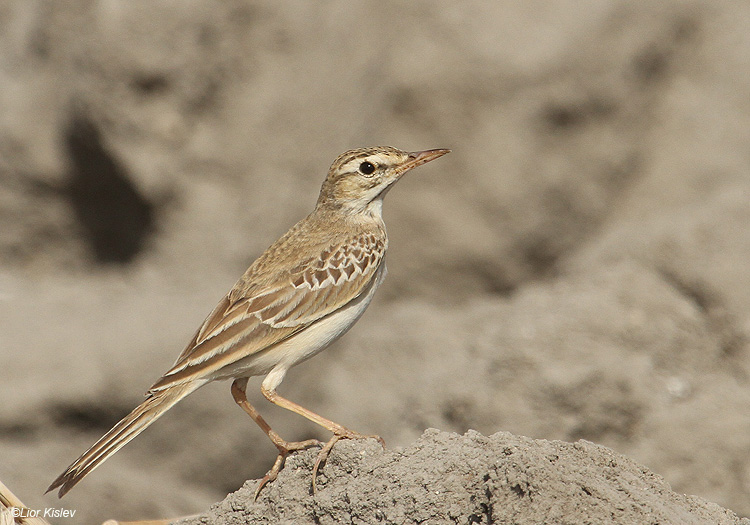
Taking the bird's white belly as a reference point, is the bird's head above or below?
above

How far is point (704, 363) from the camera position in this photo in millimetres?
7312

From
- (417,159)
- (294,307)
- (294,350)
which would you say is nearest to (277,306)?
(294,307)

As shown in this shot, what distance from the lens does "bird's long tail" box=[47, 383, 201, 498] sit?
4.87 meters

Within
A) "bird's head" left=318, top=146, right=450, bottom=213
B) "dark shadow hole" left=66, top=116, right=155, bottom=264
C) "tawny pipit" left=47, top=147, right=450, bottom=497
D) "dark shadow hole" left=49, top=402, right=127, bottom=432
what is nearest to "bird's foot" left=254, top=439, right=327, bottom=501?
"tawny pipit" left=47, top=147, right=450, bottom=497

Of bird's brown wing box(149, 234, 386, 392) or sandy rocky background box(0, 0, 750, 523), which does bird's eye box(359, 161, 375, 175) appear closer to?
bird's brown wing box(149, 234, 386, 392)

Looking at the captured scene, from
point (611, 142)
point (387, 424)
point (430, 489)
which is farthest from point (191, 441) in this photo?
point (430, 489)

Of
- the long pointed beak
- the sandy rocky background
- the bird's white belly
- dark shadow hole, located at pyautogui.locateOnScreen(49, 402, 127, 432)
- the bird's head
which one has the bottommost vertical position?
the bird's white belly

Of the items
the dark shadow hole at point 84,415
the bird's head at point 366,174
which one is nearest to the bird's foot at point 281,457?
the bird's head at point 366,174

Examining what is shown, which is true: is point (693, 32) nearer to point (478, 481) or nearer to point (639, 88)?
point (639, 88)

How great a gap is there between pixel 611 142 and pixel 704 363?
333 cm

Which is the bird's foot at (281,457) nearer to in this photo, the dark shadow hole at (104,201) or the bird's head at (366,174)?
the bird's head at (366,174)

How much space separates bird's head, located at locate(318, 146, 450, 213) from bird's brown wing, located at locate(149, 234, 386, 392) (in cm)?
37

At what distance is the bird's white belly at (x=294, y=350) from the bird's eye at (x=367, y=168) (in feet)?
2.96

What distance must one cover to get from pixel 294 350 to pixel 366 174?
52.1 inches
